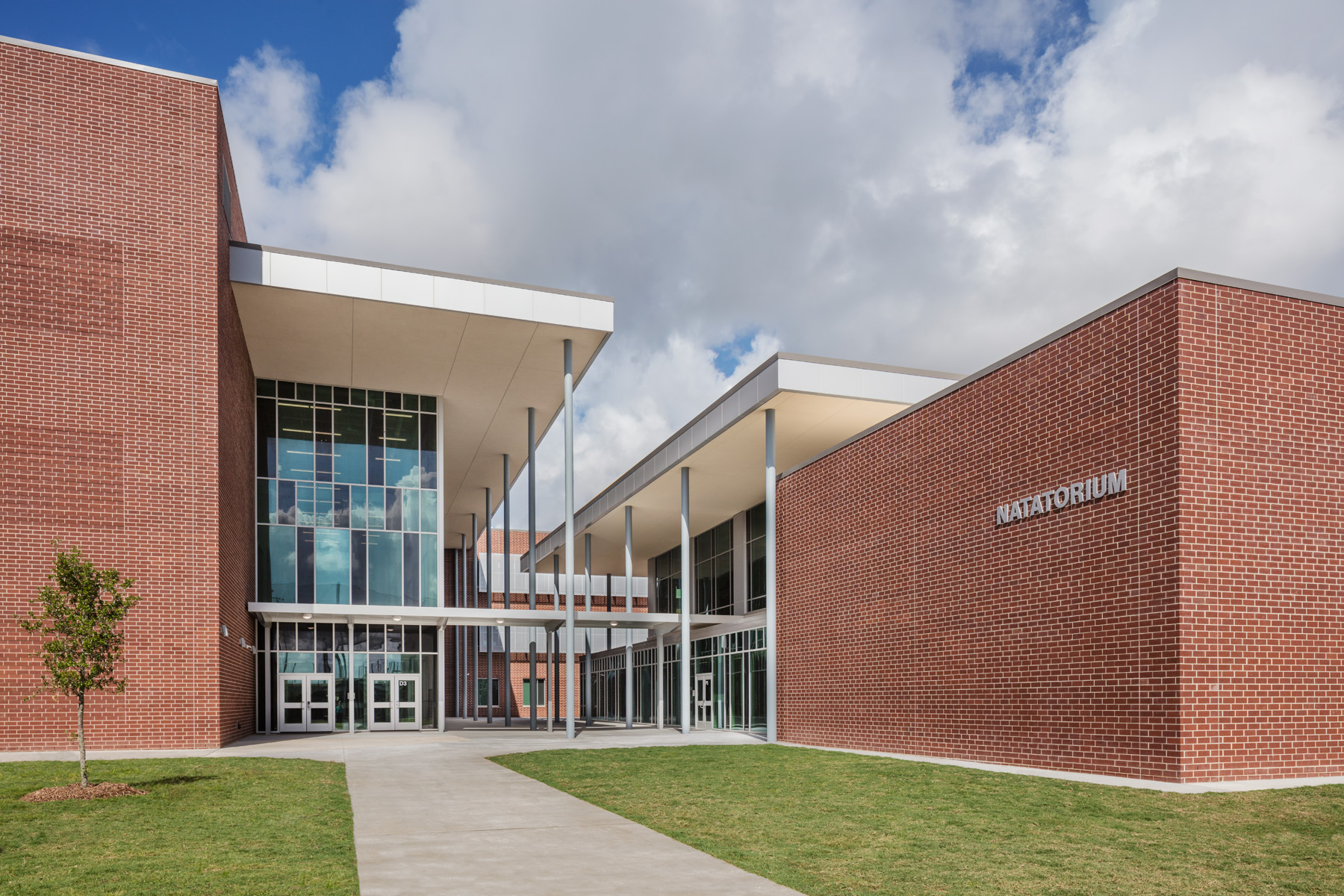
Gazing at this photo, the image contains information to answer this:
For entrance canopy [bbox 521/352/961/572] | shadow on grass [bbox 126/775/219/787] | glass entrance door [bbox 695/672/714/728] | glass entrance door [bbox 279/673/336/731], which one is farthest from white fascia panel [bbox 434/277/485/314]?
glass entrance door [bbox 695/672/714/728]

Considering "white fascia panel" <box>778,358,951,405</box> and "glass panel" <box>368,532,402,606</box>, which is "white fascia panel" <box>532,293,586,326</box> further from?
"glass panel" <box>368,532,402,606</box>

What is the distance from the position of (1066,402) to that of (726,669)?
20524 mm

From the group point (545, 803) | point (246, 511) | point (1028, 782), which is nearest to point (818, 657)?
point (1028, 782)

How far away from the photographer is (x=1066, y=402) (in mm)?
14625

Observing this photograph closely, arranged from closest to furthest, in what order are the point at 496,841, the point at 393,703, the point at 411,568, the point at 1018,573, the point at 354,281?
the point at 496,841 < the point at 1018,573 < the point at 354,281 < the point at 393,703 < the point at 411,568

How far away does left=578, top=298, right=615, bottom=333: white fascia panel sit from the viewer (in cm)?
2658

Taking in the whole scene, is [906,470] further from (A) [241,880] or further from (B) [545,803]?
(A) [241,880]

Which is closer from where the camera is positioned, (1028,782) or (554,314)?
(1028,782)

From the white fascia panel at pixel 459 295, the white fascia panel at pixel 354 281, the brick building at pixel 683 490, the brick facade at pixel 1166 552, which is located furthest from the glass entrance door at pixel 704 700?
the brick facade at pixel 1166 552

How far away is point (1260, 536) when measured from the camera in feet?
42.2

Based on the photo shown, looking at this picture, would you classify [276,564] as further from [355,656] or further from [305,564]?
[355,656]

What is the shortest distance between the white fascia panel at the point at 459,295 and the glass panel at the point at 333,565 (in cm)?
831

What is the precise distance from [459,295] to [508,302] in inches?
48.7

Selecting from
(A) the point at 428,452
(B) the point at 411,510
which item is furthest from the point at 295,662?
(A) the point at 428,452
